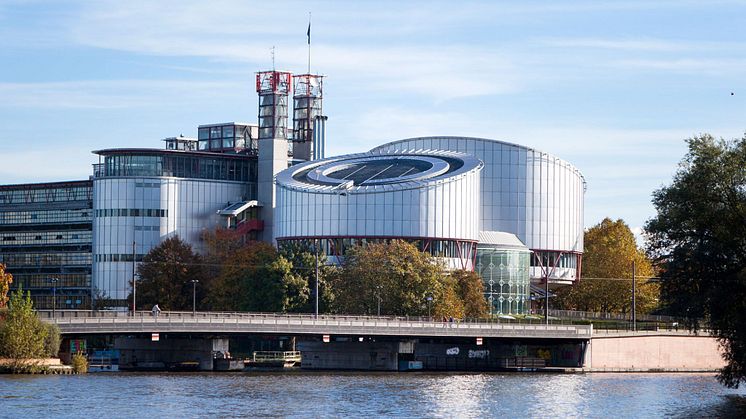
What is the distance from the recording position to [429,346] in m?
185

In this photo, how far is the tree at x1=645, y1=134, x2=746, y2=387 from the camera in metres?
110

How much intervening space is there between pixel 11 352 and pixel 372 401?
37.0 metres

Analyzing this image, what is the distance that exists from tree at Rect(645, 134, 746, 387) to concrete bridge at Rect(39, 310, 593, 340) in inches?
2060

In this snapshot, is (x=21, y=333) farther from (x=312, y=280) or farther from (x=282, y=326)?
(x=312, y=280)

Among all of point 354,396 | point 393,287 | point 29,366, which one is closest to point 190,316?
point 29,366

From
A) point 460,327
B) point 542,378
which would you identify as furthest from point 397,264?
point 542,378

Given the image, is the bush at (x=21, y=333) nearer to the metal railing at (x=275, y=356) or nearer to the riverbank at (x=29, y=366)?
the riverbank at (x=29, y=366)

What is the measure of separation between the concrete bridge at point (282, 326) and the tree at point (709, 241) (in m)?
52.3

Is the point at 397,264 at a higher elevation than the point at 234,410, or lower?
higher

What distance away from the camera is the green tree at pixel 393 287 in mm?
185000

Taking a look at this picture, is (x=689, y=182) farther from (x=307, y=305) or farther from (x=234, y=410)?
(x=307, y=305)

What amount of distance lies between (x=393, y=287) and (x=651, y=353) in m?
31.5

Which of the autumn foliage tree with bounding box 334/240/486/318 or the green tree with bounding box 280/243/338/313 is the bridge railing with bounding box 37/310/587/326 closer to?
the autumn foliage tree with bounding box 334/240/486/318

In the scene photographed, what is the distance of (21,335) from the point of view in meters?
134
